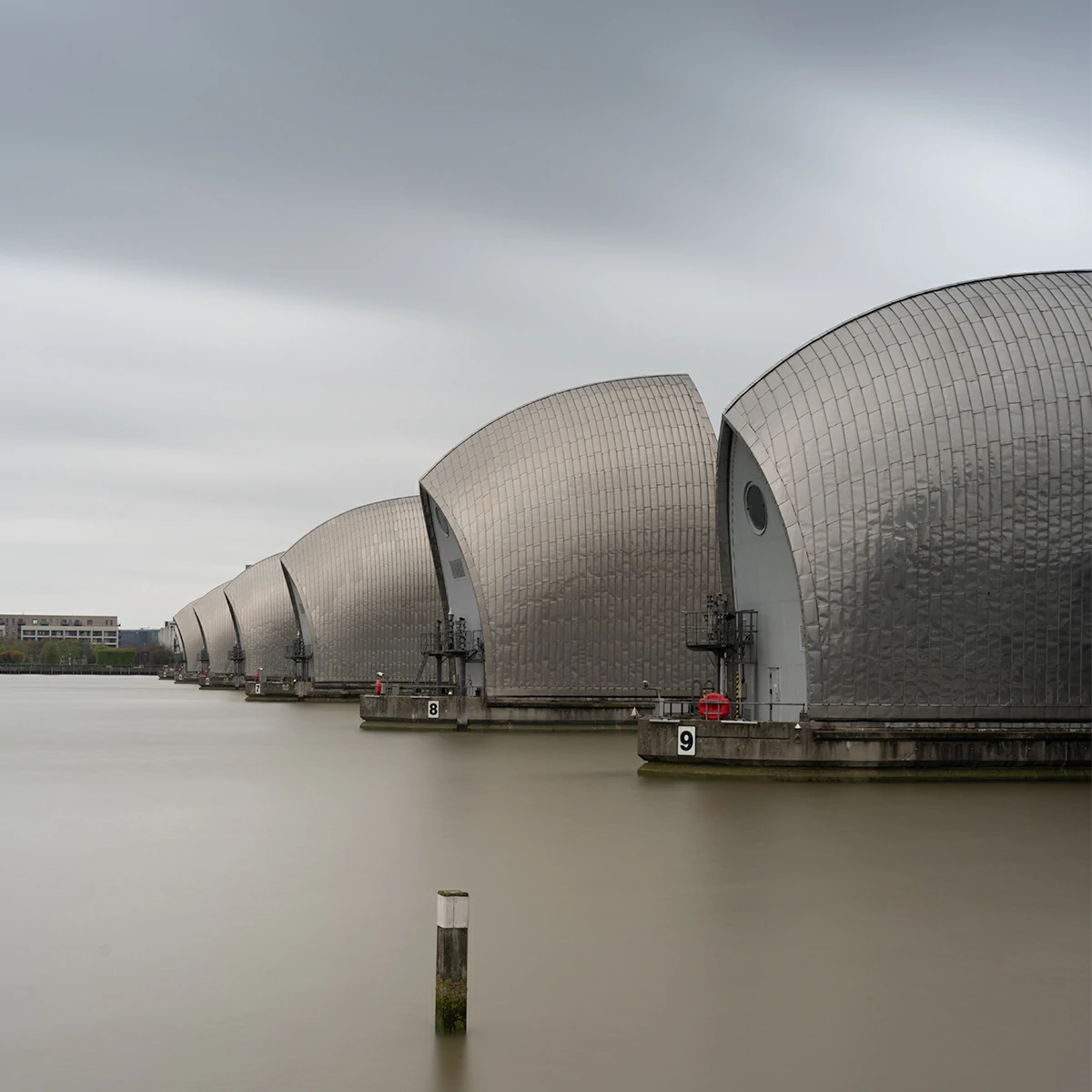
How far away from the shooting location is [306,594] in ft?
250

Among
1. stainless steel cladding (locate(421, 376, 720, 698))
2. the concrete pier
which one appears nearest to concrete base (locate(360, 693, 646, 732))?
stainless steel cladding (locate(421, 376, 720, 698))

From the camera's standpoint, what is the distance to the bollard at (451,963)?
363 inches

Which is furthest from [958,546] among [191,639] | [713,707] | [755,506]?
[191,639]

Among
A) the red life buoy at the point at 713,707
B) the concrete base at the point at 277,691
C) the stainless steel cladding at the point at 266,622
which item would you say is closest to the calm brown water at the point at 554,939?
the red life buoy at the point at 713,707

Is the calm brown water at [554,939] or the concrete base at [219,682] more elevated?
the concrete base at [219,682]

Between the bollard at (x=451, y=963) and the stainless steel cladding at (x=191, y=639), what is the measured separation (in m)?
127

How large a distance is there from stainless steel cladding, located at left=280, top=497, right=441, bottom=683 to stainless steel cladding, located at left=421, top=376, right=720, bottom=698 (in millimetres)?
22385

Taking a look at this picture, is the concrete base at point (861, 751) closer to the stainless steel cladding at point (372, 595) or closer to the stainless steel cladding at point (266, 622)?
the stainless steel cladding at point (372, 595)

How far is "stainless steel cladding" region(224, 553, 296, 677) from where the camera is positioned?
93.6 m

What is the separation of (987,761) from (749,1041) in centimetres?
1991

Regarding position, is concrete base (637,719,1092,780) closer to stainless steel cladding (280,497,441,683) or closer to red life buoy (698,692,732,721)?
red life buoy (698,692,732,721)

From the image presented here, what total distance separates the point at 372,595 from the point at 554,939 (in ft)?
201

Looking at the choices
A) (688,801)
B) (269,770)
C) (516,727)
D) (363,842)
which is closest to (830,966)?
(363,842)

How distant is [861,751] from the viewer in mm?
27547
